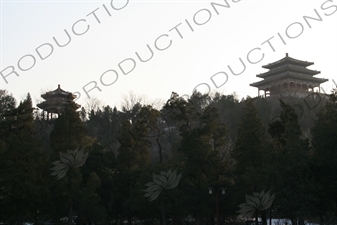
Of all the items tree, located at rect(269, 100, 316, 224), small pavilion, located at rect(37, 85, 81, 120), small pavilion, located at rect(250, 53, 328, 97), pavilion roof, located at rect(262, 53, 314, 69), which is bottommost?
tree, located at rect(269, 100, 316, 224)

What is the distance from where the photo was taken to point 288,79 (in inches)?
1703

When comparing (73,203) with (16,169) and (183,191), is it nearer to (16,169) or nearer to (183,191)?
(16,169)

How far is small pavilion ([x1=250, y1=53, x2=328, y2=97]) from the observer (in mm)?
43094

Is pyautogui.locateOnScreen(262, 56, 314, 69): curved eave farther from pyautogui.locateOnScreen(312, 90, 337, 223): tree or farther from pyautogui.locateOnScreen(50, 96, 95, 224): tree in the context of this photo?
pyautogui.locateOnScreen(50, 96, 95, 224): tree

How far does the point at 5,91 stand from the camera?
105 ft

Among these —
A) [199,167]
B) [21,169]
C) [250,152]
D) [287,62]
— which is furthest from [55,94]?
[250,152]

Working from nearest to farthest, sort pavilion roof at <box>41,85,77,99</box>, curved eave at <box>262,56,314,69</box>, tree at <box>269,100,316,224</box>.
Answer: tree at <box>269,100,316,224</box> < pavilion roof at <box>41,85,77,99</box> < curved eave at <box>262,56,314,69</box>

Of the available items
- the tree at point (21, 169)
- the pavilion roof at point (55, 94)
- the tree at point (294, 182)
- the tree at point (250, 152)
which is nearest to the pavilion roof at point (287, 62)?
the pavilion roof at point (55, 94)

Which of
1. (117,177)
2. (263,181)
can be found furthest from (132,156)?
(263,181)

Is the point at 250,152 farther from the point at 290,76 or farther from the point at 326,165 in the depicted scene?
the point at 290,76

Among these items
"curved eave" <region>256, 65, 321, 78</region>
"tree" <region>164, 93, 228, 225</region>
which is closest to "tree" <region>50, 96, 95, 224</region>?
"tree" <region>164, 93, 228, 225</region>

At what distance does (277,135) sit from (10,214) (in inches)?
422

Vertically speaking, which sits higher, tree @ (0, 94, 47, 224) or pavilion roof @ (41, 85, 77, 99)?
pavilion roof @ (41, 85, 77, 99)

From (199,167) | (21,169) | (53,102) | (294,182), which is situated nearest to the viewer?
(294,182)
